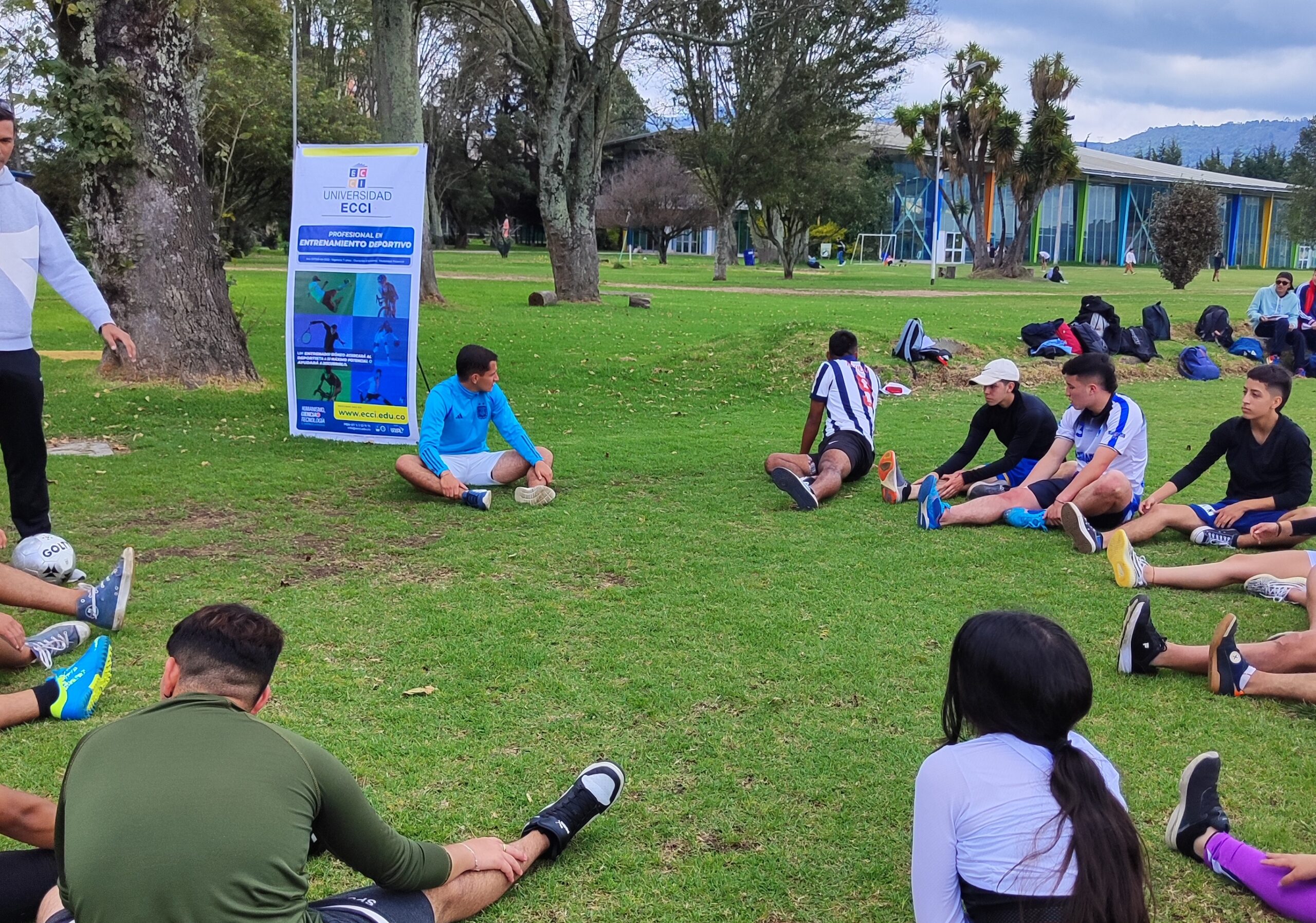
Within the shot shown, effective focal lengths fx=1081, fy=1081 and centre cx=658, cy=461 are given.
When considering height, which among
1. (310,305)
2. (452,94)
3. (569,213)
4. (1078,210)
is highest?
(452,94)

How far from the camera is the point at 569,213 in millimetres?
23766

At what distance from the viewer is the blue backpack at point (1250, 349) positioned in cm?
1773

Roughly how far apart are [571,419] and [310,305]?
10.1ft

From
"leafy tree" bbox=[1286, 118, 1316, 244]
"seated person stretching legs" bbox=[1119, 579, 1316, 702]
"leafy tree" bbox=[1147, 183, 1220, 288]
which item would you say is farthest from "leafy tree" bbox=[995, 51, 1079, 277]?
"seated person stretching legs" bbox=[1119, 579, 1316, 702]

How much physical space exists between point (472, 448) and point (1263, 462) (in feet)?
16.8

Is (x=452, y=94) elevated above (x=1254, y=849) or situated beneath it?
elevated above

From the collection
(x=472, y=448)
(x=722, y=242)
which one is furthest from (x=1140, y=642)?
(x=722, y=242)

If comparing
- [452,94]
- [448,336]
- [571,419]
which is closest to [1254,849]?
[571,419]

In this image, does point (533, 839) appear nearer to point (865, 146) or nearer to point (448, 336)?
point (448, 336)

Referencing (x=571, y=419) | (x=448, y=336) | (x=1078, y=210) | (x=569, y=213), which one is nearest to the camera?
(x=571, y=419)

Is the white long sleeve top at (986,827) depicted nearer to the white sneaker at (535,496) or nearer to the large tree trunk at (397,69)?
the white sneaker at (535,496)

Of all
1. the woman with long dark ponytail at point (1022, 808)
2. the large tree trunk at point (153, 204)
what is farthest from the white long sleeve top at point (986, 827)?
the large tree trunk at point (153, 204)

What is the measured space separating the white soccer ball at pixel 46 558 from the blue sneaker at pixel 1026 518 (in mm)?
5494

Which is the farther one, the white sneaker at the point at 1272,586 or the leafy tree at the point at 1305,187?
the leafy tree at the point at 1305,187
